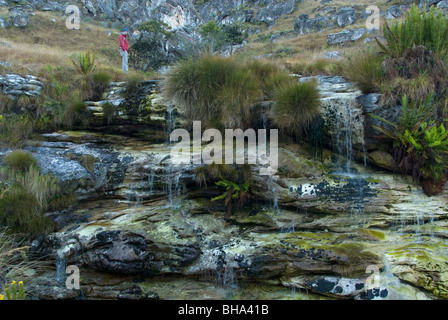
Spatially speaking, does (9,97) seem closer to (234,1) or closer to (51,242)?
(51,242)

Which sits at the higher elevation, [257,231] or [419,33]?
[419,33]

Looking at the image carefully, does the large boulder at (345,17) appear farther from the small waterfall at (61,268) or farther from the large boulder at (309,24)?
the small waterfall at (61,268)

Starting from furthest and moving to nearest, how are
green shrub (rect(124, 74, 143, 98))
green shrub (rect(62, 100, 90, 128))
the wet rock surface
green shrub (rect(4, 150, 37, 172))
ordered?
green shrub (rect(124, 74, 143, 98)) → green shrub (rect(62, 100, 90, 128)) → green shrub (rect(4, 150, 37, 172)) → the wet rock surface

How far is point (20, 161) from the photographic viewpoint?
598 centimetres

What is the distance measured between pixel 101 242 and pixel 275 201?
129 inches

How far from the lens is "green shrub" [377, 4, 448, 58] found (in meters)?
6.31

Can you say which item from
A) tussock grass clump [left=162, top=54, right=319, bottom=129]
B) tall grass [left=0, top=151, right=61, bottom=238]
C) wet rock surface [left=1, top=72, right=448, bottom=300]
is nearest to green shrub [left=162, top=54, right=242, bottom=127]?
tussock grass clump [left=162, top=54, right=319, bottom=129]

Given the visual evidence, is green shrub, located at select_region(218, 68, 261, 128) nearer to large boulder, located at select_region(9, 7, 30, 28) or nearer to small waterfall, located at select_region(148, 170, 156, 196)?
small waterfall, located at select_region(148, 170, 156, 196)

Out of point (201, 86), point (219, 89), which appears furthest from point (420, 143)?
→ point (201, 86)

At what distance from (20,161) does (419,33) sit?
29.5ft

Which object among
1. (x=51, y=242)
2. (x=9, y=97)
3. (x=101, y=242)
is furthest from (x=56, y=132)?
(x=101, y=242)

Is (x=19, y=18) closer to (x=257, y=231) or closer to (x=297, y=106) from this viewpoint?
(x=297, y=106)

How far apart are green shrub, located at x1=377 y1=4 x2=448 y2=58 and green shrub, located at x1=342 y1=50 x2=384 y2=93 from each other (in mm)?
412
